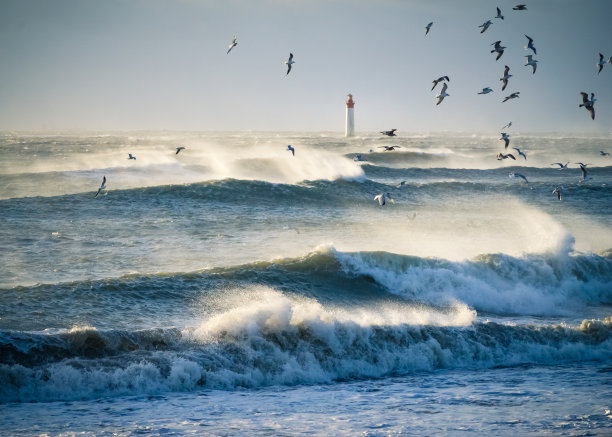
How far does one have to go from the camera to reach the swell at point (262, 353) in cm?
880

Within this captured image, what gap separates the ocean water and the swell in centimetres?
3

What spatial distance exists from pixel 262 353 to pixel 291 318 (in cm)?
106

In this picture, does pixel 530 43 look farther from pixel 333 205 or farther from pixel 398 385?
pixel 333 205

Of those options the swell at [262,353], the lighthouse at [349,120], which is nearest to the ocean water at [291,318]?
the swell at [262,353]

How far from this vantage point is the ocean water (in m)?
8.23

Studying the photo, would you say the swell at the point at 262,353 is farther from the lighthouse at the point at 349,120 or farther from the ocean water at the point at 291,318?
the lighthouse at the point at 349,120

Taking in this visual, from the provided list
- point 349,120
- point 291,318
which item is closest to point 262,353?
point 291,318

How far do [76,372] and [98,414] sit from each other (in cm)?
108

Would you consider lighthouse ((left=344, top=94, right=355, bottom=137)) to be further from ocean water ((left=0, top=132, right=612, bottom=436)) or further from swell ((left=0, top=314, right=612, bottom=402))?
swell ((left=0, top=314, right=612, bottom=402))

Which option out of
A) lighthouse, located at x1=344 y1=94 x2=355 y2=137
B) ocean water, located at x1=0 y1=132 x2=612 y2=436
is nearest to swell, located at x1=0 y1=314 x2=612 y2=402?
ocean water, located at x1=0 y1=132 x2=612 y2=436

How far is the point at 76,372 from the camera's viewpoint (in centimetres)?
879

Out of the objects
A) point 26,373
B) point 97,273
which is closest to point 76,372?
point 26,373

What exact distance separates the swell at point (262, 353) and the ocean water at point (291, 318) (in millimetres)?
26

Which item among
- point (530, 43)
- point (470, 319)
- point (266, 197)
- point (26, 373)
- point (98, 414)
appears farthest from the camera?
point (266, 197)
